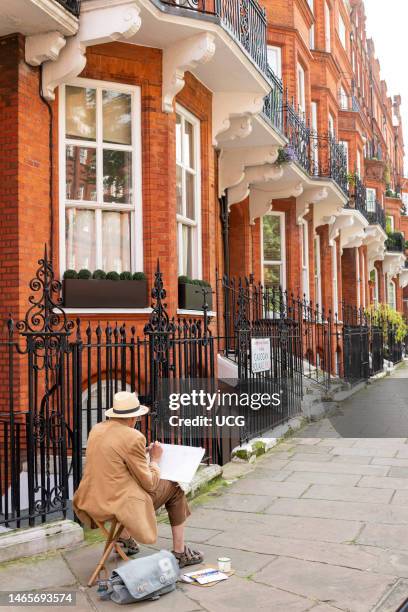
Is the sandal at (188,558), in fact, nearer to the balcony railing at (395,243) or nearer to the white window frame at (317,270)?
the white window frame at (317,270)

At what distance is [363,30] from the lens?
114 feet

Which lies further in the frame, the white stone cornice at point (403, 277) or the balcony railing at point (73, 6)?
the white stone cornice at point (403, 277)

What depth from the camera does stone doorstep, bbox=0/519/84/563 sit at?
4.93m

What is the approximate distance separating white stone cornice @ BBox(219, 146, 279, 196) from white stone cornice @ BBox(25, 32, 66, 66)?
17.2 feet

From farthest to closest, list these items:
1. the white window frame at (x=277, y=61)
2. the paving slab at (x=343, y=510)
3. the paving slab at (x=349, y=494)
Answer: the white window frame at (x=277, y=61)
the paving slab at (x=349, y=494)
the paving slab at (x=343, y=510)

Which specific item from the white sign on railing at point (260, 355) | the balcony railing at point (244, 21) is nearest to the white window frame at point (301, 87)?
the balcony railing at point (244, 21)

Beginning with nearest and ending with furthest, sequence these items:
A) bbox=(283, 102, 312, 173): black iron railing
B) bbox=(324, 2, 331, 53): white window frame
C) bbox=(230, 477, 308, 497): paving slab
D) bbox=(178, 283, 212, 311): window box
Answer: bbox=(230, 477, 308, 497): paving slab
bbox=(178, 283, 212, 311): window box
bbox=(283, 102, 312, 173): black iron railing
bbox=(324, 2, 331, 53): white window frame

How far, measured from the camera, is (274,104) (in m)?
13.5

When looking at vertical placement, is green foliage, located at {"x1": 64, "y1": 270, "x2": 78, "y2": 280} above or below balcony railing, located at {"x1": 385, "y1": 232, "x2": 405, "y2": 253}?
below

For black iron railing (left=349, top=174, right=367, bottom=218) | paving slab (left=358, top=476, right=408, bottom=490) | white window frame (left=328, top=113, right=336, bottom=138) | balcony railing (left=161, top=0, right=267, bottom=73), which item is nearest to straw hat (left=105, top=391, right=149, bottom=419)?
paving slab (left=358, top=476, right=408, bottom=490)

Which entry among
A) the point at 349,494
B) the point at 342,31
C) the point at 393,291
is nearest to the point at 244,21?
the point at 349,494

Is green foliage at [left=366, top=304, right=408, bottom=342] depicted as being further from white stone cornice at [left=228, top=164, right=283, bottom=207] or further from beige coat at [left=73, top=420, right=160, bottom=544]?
beige coat at [left=73, top=420, right=160, bottom=544]

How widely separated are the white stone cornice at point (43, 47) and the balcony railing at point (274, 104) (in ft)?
18.9

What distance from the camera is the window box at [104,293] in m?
8.39
